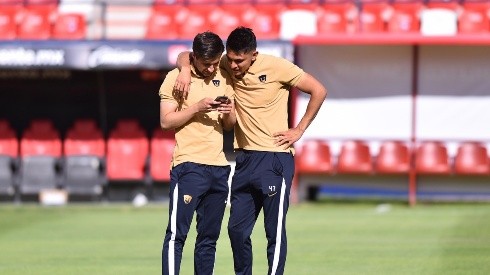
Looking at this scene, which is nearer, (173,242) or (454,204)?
(173,242)

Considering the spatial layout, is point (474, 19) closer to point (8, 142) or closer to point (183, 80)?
point (8, 142)

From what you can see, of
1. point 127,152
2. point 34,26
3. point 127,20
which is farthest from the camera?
point 127,20

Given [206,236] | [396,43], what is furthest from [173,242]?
[396,43]

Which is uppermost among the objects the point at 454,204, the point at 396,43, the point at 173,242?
the point at 396,43

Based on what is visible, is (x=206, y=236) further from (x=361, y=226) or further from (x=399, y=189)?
(x=399, y=189)

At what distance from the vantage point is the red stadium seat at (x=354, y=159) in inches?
845

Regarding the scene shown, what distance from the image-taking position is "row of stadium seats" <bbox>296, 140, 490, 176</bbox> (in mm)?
21344

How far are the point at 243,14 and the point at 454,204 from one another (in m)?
5.63

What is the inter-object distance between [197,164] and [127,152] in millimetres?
13596

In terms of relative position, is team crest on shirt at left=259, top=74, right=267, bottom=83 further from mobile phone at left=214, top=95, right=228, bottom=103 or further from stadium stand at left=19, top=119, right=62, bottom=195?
stadium stand at left=19, top=119, right=62, bottom=195

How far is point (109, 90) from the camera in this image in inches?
938

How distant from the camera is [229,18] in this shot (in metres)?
22.7

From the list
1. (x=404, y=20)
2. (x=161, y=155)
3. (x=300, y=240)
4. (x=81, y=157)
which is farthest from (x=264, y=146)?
(x=404, y=20)

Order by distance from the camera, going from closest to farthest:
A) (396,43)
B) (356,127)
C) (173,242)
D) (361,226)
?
1. (173,242)
2. (361,226)
3. (396,43)
4. (356,127)
